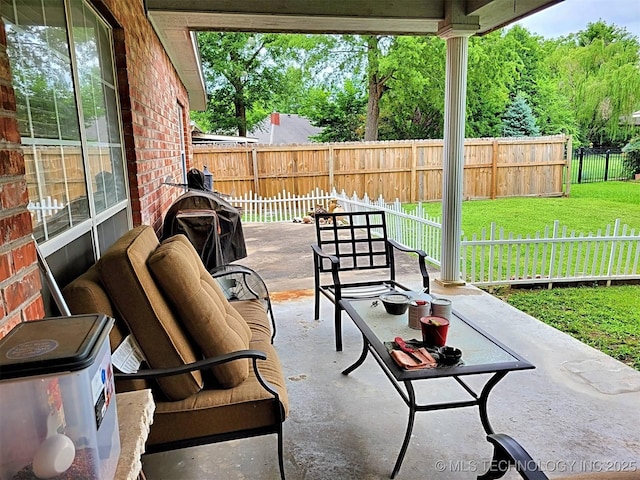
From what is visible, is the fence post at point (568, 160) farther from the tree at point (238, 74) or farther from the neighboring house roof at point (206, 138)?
the tree at point (238, 74)

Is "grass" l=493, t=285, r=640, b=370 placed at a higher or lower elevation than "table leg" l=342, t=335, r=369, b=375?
lower

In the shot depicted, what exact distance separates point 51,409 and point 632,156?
761 inches

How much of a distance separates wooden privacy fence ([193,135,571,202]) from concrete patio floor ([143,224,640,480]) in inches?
302

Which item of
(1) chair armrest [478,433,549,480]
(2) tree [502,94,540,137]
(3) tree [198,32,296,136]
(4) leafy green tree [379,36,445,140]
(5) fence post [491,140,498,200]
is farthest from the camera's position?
(2) tree [502,94,540,137]

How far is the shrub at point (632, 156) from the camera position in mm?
15727

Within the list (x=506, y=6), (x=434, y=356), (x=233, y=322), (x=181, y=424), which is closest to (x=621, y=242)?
(x=506, y=6)

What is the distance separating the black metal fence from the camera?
1588cm

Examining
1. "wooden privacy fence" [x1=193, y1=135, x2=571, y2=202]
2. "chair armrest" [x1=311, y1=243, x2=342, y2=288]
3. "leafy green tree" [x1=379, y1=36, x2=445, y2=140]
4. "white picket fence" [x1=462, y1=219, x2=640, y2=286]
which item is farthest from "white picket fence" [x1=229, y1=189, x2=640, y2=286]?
"leafy green tree" [x1=379, y1=36, x2=445, y2=140]

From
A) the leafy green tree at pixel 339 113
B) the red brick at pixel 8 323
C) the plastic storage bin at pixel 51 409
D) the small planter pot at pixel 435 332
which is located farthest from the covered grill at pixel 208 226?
the leafy green tree at pixel 339 113

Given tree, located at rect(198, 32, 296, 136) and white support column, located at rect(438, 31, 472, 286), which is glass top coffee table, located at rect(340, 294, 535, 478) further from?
tree, located at rect(198, 32, 296, 136)

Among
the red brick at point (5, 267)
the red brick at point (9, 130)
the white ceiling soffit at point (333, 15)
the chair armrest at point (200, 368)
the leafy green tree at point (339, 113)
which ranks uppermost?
the leafy green tree at point (339, 113)

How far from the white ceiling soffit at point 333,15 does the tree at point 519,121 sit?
1564 cm

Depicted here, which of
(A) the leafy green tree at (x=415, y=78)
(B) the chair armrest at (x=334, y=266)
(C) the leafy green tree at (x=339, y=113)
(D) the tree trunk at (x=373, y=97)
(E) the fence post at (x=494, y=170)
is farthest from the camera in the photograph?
(C) the leafy green tree at (x=339, y=113)

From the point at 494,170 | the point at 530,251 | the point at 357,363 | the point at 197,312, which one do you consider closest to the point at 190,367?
the point at 197,312
